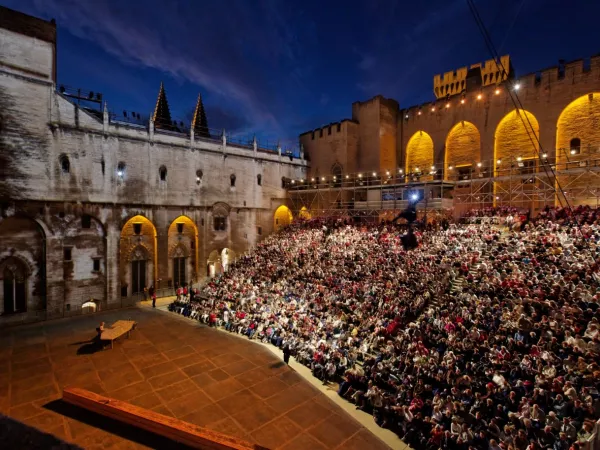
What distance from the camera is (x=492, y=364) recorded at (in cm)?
898

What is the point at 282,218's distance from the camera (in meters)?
32.6

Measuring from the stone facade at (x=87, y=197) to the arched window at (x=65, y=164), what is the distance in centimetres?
5

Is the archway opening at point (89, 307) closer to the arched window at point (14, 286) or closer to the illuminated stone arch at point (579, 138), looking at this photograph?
the arched window at point (14, 286)

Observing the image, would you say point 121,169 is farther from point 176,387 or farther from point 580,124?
point 580,124

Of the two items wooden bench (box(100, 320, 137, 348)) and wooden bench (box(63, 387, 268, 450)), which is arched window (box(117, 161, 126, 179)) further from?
wooden bench (box(63, 387, 268, 450))

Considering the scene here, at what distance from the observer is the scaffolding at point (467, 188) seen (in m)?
19.8

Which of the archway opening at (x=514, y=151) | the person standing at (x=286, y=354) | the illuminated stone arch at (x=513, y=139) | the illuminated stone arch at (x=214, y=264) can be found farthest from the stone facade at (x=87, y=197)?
the illuminated stone arch at (x=513, y=139)

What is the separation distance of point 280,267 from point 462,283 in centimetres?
1134

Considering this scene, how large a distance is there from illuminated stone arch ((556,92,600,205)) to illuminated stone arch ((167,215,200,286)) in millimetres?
25723

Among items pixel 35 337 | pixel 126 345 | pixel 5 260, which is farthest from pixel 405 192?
pixel 5 260

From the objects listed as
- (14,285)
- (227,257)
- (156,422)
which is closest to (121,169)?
(14,285)

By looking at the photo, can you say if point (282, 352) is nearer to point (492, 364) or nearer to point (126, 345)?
point (126, 345)

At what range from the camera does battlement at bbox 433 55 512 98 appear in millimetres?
25922

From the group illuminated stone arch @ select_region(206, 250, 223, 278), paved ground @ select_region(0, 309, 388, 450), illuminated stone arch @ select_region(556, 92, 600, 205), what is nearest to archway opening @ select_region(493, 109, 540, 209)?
illuminated stone arch @ select_region(556, 92, 600, 205)
